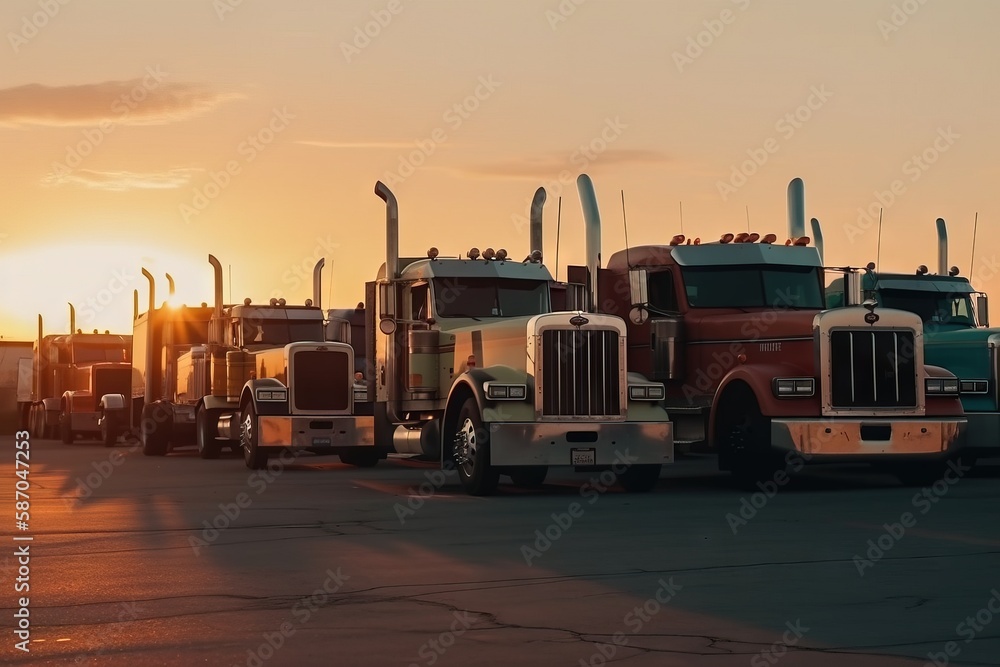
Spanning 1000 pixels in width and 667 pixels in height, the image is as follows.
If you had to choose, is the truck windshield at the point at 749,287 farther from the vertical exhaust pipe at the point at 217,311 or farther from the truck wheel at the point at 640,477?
the vertical exhaust pipe at the point at 217,311

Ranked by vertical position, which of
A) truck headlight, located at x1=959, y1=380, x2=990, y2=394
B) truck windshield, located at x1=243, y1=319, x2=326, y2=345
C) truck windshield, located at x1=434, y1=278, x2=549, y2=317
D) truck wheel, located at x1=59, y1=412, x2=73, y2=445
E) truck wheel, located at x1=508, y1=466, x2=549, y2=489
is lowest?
truck wheel, located at x1=59, y1=412, x2=73, y2=445

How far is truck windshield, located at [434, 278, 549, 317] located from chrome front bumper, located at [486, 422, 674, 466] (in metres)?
3.23

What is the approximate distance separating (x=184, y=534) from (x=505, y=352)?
625cm

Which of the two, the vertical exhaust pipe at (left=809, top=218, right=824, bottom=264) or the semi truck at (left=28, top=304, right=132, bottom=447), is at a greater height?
the vertical exhaust pipe at (left=809, top=218, right=824, bottom=264)

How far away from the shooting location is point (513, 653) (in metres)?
7.66

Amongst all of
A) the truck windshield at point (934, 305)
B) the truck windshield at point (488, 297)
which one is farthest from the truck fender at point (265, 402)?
the truck windshield at point (934, 305)

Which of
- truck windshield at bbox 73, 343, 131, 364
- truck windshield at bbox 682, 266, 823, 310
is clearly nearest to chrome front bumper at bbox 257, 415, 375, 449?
truck windshield at bbox 682, 266, 823, 310

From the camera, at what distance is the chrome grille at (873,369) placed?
Answer: 61.3 ft

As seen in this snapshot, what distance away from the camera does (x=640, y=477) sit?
62.7ft

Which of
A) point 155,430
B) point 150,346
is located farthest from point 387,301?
point 150,346

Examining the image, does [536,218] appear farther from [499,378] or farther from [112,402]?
[112,402]

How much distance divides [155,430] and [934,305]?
17594 millimetres

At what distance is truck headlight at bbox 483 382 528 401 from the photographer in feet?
59.1

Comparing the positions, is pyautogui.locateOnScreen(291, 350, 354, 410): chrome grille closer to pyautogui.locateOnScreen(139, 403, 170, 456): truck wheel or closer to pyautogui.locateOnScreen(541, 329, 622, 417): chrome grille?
pyautogui.locateOnScreen(139, 403, 170, 456): truck wheel
